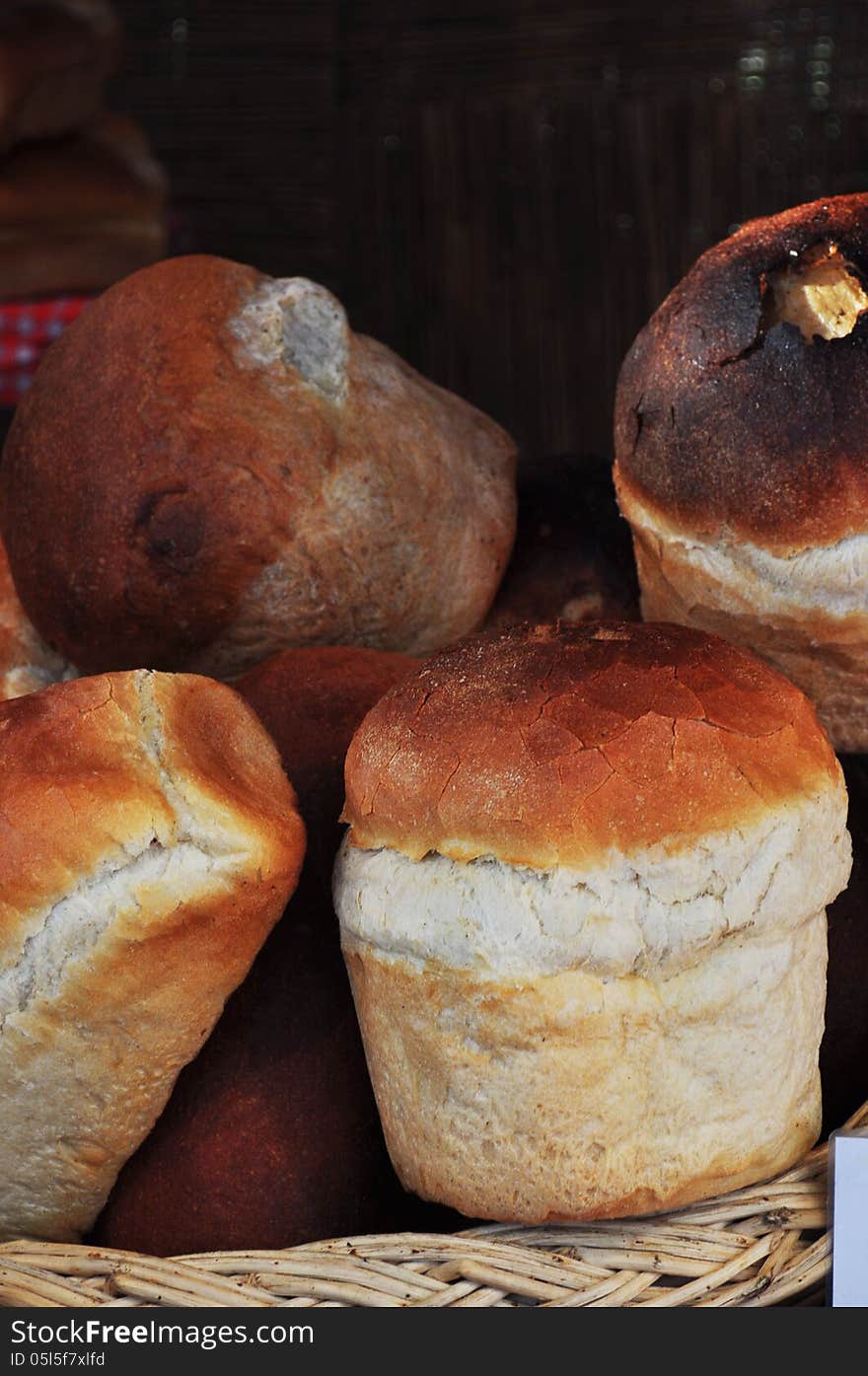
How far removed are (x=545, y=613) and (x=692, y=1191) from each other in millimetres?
763

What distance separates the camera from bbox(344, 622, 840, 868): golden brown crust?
108 centimetres

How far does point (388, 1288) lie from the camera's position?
43.1 inches

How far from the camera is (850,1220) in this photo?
1.09 meters

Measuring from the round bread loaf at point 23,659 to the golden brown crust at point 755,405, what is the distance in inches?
27.6

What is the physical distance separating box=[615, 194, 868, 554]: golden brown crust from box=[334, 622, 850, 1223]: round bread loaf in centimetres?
17

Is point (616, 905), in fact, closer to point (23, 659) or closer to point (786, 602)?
point (786, 602)

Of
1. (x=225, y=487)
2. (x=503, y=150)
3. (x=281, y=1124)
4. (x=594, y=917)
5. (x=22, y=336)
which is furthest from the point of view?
(x=503, y=150)

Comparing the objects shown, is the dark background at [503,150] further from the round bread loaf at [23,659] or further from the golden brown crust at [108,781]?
the golden brown crust at [108,781]

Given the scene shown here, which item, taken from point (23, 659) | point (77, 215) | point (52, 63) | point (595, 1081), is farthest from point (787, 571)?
point (52, 63)

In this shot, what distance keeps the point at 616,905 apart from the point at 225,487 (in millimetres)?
655

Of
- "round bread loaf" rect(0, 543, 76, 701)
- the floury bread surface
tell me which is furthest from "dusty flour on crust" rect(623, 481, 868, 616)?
"round bread loaf" rect(0, 543, 76, 701)

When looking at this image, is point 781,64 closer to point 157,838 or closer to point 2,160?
point 2,160

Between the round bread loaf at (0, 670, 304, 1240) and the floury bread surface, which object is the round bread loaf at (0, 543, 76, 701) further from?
the floury bread surface

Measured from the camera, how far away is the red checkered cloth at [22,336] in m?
2.94
